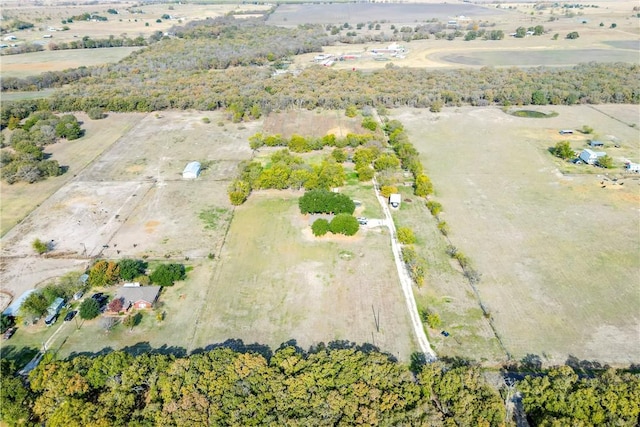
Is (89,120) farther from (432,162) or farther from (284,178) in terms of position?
(432,162)

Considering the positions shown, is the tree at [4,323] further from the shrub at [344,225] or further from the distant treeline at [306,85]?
the distant treeline at [306,85]

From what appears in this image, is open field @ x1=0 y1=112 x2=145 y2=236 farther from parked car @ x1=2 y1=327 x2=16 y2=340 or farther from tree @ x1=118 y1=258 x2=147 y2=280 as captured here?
tree @ x1=118 y1=258 x2=147 y2=280

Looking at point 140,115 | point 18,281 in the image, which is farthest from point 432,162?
point 140,115

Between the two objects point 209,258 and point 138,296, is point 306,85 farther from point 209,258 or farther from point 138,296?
point 138,296

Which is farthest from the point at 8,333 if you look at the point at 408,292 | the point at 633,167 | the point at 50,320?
the point at 633,167

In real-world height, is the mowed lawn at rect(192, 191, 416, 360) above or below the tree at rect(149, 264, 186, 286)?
below

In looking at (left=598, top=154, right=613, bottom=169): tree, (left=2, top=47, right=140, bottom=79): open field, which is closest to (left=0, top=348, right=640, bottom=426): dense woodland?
(left=598, top=154, right=613, bottom=169): tree
